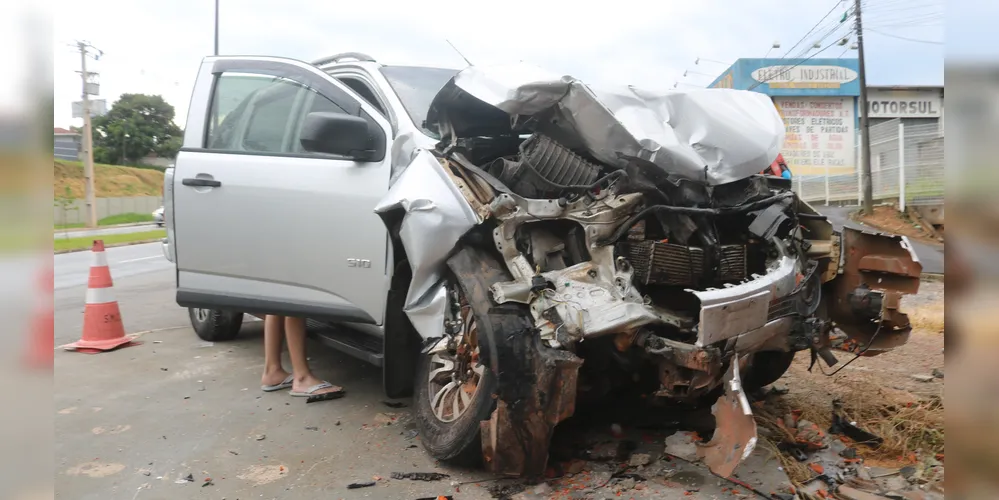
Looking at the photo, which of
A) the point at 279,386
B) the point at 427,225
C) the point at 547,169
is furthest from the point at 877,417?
the point at 279,386

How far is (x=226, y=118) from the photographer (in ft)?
14.5

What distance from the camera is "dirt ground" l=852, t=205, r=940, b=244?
A: 13.1 m

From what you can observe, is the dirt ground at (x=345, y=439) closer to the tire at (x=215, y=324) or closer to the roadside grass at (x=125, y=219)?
the tire at (x=215, y=324)

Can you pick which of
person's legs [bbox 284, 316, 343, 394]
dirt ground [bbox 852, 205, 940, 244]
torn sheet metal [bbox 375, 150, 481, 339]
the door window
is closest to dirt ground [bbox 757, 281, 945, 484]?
torn sheet metal [bbox 375, 150, 481, 339]

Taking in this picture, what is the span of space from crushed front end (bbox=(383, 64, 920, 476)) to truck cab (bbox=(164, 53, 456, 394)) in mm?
508

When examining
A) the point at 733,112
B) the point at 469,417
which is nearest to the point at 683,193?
the point at 733,112

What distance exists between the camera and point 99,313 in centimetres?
575

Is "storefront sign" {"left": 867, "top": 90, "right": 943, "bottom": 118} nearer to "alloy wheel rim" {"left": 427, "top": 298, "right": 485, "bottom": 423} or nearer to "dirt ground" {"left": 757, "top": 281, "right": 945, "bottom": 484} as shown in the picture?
"dirt ground" {"left": 757, "top": 281, "right": 945, "bottom": 484}

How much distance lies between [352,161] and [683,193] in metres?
1.86

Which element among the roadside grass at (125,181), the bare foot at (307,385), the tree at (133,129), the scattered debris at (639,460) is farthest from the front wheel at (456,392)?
the tree at (133,129)

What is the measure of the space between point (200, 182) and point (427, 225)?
6.10ft

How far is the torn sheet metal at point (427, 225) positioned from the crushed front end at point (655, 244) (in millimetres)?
15

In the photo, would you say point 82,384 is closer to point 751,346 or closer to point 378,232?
point 378,232

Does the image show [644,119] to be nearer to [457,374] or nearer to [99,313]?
[457,374]
